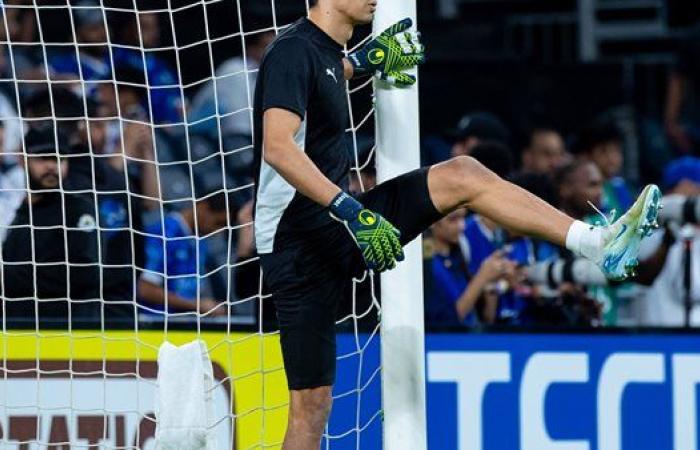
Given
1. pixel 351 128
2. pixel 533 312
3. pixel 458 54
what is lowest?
pixel 533 312

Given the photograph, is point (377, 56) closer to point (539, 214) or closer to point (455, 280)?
point (539, 214)

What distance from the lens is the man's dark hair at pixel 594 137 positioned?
35.0 ft

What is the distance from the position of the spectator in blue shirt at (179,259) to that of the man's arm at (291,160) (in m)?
2.05

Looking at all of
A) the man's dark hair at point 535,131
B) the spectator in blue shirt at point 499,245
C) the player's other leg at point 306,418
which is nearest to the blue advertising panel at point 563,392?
the spectator in blue shirt at point 499,245

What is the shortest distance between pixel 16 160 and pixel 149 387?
192cm

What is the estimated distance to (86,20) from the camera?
10375 millimetres

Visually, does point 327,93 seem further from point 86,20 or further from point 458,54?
point 458,54

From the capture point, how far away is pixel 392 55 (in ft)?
20.7

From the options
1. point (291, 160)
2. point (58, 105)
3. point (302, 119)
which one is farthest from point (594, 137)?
point (291, 160)

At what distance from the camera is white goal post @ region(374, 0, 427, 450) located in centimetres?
649

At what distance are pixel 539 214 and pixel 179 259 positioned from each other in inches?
107

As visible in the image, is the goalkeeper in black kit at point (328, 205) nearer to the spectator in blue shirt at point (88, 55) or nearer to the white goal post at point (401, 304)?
the white goal post at point (401, 304)

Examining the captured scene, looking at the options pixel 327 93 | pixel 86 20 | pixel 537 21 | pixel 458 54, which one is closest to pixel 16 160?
pixel 86 20

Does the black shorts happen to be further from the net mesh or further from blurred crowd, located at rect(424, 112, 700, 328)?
blurred crowd, located at rect(424, 112, 700, 328)
